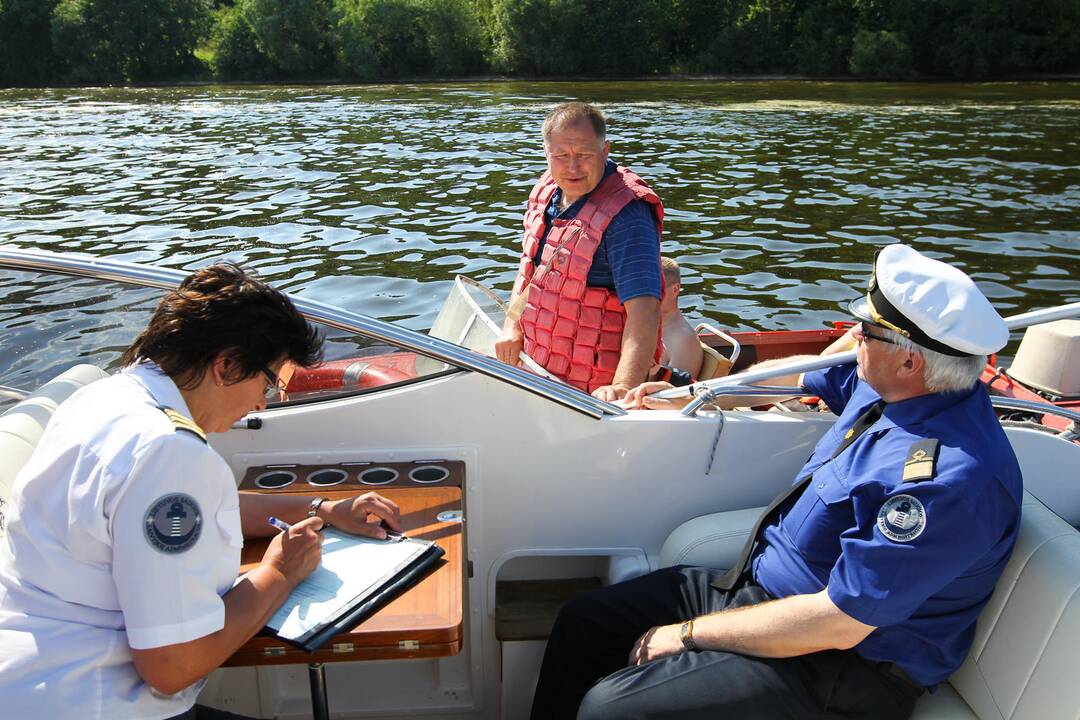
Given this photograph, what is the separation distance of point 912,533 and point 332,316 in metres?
1.40

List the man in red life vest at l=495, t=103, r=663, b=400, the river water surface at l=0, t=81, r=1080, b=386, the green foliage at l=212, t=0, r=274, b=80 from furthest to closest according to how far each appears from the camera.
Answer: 1. the green foliage at l=212, t=0, r=274, b=80
2. the river water surface at l=0, t=81, r=1080, b=386
3. the man in red life vest at l=495, t=103, r=663, b=400

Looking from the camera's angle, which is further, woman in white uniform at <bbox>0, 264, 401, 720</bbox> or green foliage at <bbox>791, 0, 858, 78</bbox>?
green foliage at <bbox>791, 0, 858, 78</bbox>

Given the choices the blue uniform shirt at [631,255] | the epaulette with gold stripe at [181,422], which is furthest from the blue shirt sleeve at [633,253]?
the epaulette with gold stripe at [181,422]

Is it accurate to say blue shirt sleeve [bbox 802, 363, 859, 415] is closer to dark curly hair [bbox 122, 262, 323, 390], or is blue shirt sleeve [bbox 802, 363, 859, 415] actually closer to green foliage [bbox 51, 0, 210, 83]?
dark curly hair [bbox 122, 262, 323, 390]

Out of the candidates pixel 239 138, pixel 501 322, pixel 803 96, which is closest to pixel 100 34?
pixel 239 138

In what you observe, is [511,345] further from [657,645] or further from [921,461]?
[921,461]

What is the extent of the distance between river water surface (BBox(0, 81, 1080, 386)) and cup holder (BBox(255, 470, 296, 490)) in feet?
1.91

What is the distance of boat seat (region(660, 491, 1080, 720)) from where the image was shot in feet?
5.46

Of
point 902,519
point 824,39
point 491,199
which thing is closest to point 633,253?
point 902,519

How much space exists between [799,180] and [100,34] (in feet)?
129

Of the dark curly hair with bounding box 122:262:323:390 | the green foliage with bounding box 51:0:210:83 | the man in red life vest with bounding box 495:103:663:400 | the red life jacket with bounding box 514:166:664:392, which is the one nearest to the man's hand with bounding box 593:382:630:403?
the man in red life vest with bounding box 495:103:663:400

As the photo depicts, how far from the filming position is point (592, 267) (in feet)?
9.81

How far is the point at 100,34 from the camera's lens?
4122 centimetres

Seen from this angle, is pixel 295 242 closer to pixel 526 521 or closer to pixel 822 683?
pixel 526 521
